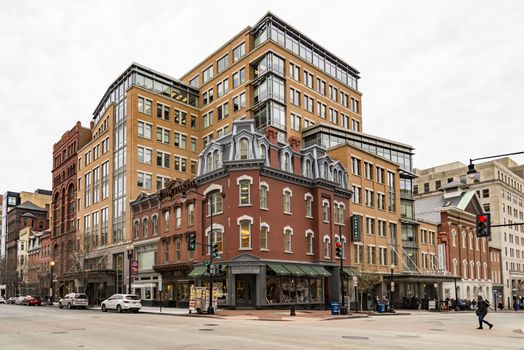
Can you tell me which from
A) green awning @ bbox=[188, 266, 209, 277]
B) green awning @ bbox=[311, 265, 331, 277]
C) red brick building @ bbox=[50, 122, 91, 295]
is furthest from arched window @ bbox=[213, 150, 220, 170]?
red brick building @ bbox=[50, 122, 91, 295]

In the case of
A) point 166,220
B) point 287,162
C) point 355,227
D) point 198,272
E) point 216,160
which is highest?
point 216,160

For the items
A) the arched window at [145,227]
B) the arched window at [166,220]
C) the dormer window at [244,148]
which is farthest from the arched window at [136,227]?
the dormer window at [244,148]

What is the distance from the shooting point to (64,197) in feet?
290

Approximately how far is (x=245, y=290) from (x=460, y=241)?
46.3 meters

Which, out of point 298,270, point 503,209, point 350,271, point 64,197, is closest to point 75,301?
point 298,270

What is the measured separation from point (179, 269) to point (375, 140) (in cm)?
3453

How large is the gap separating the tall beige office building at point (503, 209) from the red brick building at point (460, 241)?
745 centimetres

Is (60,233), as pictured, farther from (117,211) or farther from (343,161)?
(343,161)

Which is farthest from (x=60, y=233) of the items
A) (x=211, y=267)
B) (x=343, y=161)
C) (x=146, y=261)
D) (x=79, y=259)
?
(x=211, y=267)

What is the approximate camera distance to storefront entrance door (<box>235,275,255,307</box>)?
41.5 m

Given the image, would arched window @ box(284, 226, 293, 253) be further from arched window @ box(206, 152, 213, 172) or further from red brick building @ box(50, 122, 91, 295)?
red brick building @ box(50, 122, 91, 295)

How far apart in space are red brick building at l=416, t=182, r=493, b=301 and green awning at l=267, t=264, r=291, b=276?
114ft

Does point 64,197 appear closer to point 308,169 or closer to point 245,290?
point 308,169

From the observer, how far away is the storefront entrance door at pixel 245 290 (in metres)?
41.5
